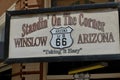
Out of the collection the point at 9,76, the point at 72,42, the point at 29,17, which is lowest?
the point at 9,76

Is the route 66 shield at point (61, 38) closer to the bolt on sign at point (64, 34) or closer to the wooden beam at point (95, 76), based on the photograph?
the bolt on sign at point (64, 34)

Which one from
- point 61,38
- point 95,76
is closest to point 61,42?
point 61,38

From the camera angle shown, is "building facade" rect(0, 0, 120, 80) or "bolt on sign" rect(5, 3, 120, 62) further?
"building facade" rect(0, 0, 120, 80)

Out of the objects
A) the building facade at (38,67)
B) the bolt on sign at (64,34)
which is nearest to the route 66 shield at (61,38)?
the bolt on sign at (64,34)

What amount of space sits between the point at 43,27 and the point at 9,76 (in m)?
2.77

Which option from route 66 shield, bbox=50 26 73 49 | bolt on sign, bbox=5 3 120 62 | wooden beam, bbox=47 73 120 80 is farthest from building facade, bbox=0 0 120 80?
route 66 shield, bbox=50 26 73 49

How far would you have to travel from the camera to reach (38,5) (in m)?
9.90

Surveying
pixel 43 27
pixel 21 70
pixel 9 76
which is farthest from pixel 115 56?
pixel 9 76

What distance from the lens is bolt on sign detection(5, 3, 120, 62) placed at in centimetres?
837

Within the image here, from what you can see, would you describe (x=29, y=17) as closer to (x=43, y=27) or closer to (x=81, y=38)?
(x=43, y=27)

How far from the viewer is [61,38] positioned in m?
8.62

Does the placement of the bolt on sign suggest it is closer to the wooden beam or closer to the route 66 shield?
the route 66 shield

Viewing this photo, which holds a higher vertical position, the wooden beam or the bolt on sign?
the bolt on sign

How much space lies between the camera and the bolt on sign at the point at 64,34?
27.5 feet
